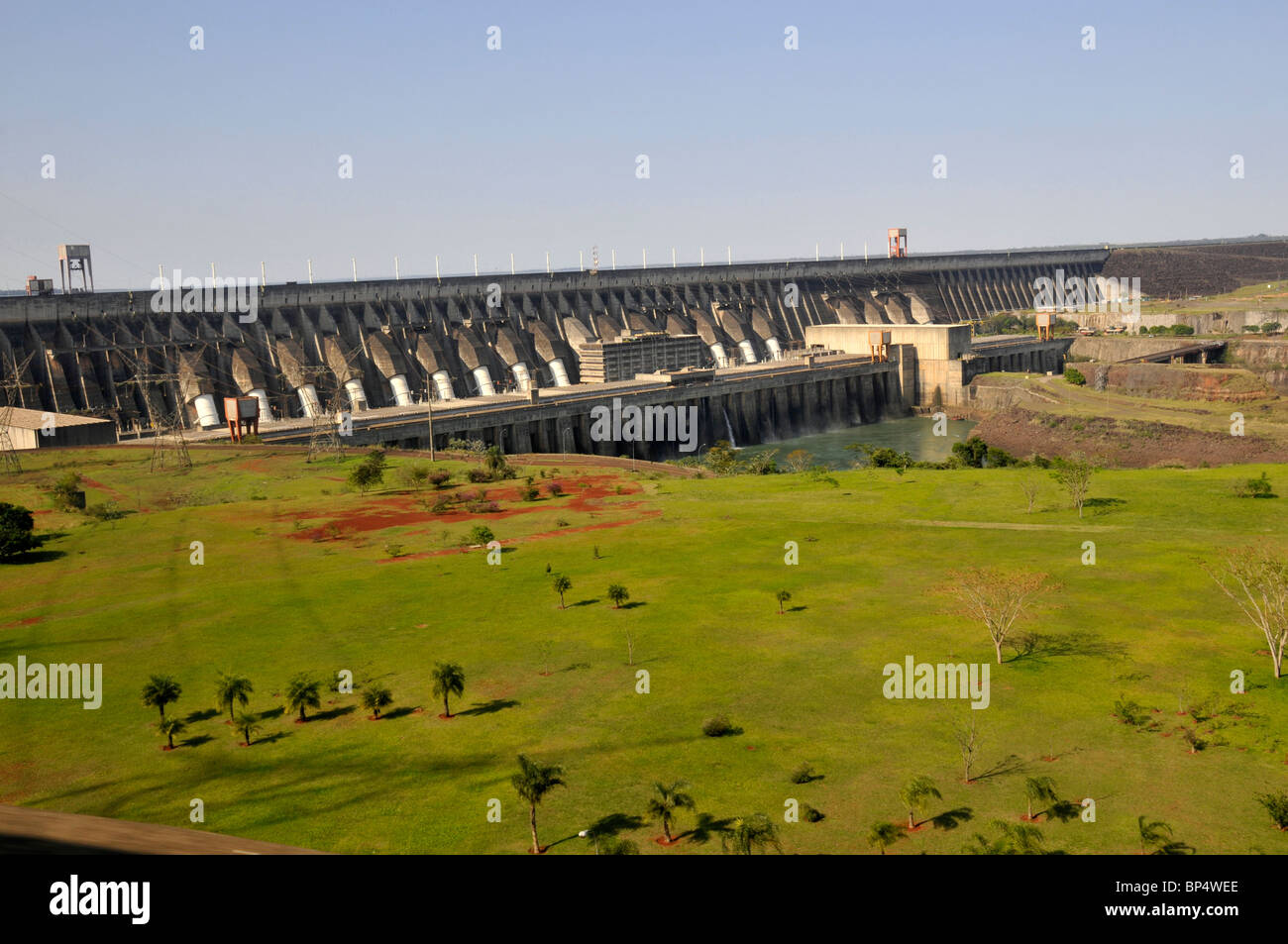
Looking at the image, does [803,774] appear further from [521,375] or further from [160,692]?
[521,375]

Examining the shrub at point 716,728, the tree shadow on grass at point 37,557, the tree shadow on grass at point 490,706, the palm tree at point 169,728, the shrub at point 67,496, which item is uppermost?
the shrub at point 67,496

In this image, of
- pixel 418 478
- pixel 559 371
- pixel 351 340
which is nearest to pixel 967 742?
pixel 418 478

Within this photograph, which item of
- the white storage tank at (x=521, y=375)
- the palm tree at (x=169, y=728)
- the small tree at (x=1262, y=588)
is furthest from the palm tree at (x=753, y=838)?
the white storage tank at (x=521, y=375)

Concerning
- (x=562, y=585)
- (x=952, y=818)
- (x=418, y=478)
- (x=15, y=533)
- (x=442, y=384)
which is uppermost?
(x=442, y=384)

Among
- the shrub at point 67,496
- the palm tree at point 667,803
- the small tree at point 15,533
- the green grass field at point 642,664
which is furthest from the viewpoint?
the shrub at point 67,496

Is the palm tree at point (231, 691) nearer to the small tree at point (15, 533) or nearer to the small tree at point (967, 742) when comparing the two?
the small tree at point (967, 742)

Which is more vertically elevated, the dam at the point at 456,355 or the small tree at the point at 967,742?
the dam at the point at 456,355

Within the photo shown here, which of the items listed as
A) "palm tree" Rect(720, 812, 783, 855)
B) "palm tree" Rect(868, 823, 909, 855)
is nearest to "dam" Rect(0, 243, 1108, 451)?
"palm tree" Rect(720, 812, 783, 855)
